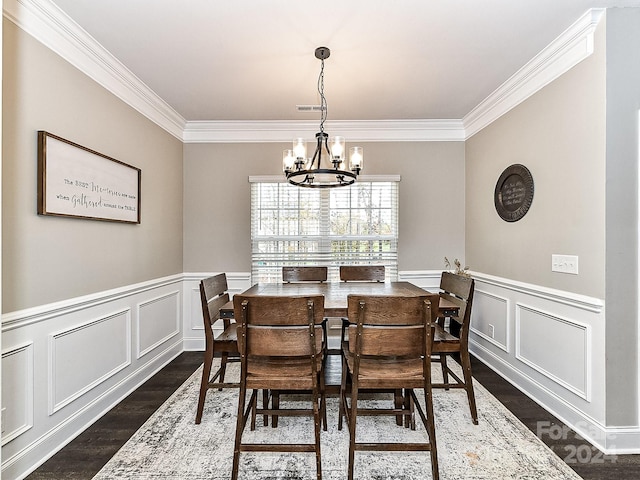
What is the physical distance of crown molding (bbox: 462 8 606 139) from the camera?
7.54 feet

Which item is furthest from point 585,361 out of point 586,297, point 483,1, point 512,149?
point 483,1

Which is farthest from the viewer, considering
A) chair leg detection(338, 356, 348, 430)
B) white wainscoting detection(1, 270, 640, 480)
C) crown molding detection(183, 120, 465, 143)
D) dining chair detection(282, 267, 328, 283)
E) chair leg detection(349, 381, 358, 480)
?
crown molding detection(183, 120, 465, 143)

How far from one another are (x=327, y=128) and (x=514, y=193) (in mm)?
2091

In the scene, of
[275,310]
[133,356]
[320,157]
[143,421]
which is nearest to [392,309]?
[275,310]

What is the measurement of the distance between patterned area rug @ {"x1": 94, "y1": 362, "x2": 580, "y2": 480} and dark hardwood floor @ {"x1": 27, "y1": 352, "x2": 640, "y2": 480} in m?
0.08

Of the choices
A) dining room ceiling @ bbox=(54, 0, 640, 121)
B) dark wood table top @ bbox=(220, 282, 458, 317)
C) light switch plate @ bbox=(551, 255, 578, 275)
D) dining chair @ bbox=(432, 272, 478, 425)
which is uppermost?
dining room ceiling @ bbox=(54, 0, 640, 121)

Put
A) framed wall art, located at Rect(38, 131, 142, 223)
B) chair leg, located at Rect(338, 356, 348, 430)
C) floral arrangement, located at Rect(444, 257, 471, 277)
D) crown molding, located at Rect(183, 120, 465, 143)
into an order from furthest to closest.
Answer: crown molding, located at Rect(183, 120, 465, 143)
floral arrangement, located at Rect(444, 257, 471, 277)
chair leg, located at Rect(338, 356, 348, 430)
framed wall art, located at Rect(38, 131, 142, 223)

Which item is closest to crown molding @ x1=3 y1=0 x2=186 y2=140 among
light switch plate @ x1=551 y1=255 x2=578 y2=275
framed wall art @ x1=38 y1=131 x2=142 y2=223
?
framed wall art @ x1=38 y1=131 x2=142 y2=223

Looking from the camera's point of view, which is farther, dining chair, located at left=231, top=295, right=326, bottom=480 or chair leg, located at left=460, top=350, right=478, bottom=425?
chair leg, located at left=460, top=350, right=478, bottom=425

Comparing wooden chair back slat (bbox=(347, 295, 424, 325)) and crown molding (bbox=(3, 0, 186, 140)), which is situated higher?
crown molding (bbox=(3, 0, 186, 140))

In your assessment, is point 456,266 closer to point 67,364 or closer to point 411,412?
point 411,412

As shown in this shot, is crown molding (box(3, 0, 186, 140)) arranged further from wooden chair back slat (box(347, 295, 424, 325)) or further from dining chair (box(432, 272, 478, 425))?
dining chair (box(432, 272, 478, 425))

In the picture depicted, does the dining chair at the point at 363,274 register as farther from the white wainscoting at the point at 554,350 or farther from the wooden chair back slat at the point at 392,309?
the wooden chair back slat at the point at 392,309

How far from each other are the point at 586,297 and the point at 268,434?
7.30 feet
